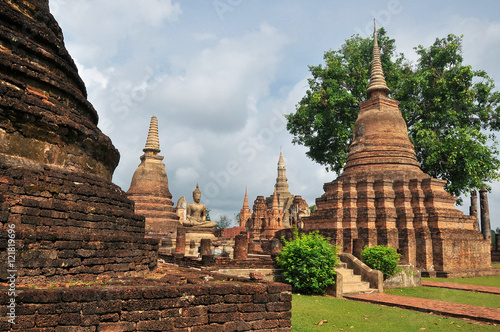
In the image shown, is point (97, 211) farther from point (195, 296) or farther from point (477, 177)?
point (477, 177)

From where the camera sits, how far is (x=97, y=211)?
245 inches

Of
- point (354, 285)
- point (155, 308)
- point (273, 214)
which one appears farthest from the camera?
point (273, 214)

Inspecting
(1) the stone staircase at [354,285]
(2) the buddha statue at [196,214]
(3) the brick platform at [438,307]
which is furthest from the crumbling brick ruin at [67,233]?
(2) the buddha statue at [196,214]

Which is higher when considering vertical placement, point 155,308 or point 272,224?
point 272,224

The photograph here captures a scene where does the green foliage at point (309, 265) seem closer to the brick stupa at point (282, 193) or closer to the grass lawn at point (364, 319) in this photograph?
the grass lawn at point (364, 319)

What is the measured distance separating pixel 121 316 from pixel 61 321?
0.54m

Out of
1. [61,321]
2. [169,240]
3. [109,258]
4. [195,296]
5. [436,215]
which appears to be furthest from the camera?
[169,240]

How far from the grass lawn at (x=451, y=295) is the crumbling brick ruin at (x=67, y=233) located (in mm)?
6831

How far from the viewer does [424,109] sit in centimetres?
2462

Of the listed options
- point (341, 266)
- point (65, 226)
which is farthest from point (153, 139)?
point (65, 226)

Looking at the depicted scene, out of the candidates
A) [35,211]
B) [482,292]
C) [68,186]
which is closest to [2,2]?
[68,186]

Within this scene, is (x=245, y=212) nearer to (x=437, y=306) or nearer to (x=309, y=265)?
(x=309, y=265)

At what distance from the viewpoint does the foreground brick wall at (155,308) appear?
11.5 feet

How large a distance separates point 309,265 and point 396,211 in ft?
27.9
